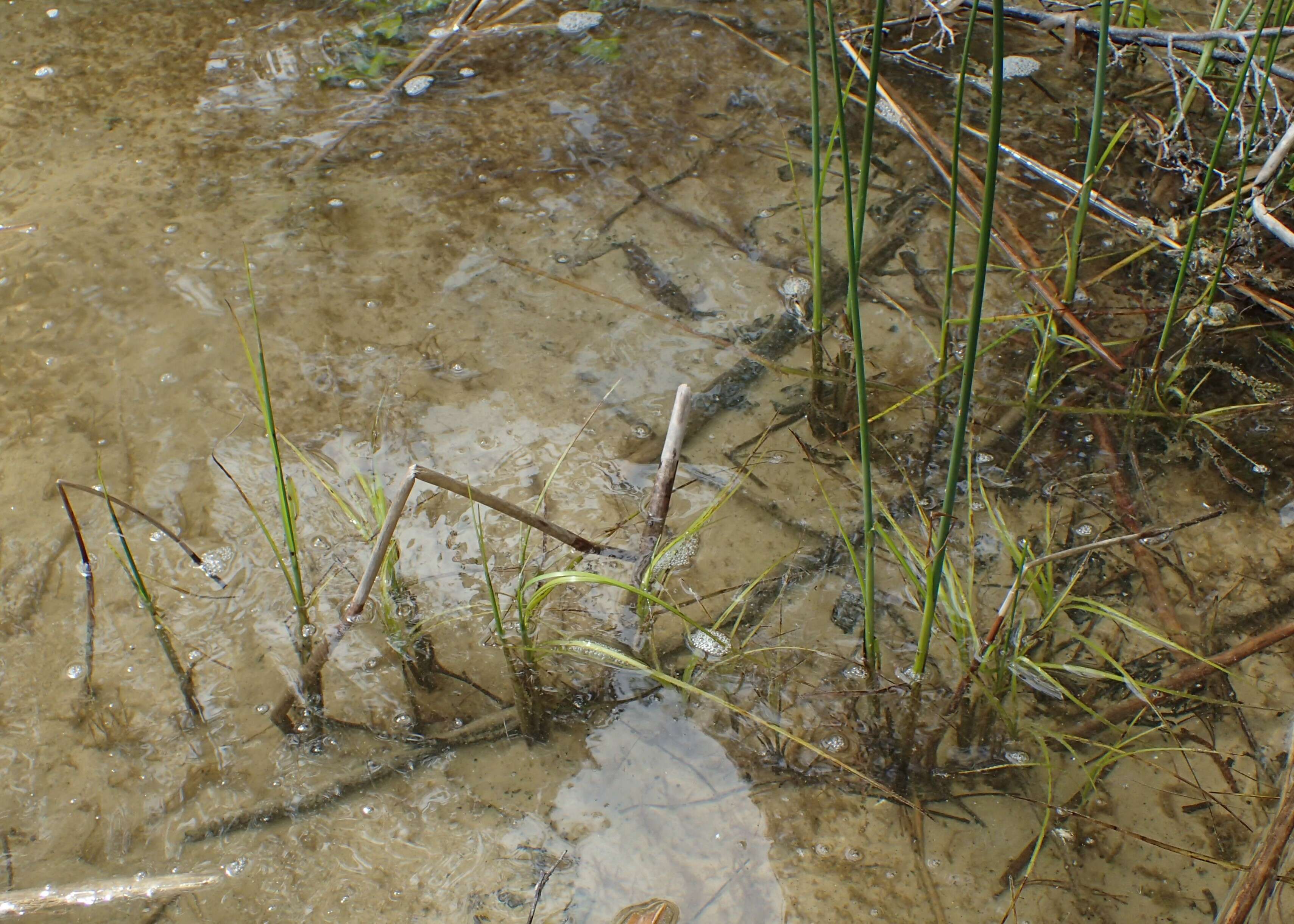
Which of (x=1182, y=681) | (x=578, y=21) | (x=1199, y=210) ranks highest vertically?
(x=578, y=21)

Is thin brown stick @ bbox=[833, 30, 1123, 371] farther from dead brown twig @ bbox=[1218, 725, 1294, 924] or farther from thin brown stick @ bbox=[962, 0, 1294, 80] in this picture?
dead brown twig @ bbox=[1218, 725, 1294, 924]

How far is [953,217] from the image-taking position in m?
1.47

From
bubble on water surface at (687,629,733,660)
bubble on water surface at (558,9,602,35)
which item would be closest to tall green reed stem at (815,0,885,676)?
bubble on water surface at (687,629,733,660)

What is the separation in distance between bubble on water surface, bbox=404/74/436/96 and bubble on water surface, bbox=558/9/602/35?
0.49 metres

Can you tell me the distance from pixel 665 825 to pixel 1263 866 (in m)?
0.85

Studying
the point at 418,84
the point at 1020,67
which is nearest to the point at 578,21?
the point at 418,84

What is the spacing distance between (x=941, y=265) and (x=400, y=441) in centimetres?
140

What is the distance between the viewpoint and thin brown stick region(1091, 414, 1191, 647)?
172 centimetres

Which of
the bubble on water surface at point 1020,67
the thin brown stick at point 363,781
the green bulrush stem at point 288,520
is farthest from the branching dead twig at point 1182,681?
the bubble on water surface at point 1020,67

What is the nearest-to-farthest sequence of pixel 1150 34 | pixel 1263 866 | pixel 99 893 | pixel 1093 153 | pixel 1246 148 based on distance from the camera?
pixel 1263 866, pixel 99 893, pixel 1093 153, pixel 1246 148, pixel 1150 34

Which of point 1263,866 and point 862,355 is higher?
point 862,355

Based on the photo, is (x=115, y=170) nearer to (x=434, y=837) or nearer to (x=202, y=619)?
(x=202, y=619)

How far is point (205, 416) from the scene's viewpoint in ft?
6.77

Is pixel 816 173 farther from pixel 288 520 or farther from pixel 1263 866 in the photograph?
pixel 1263 866
